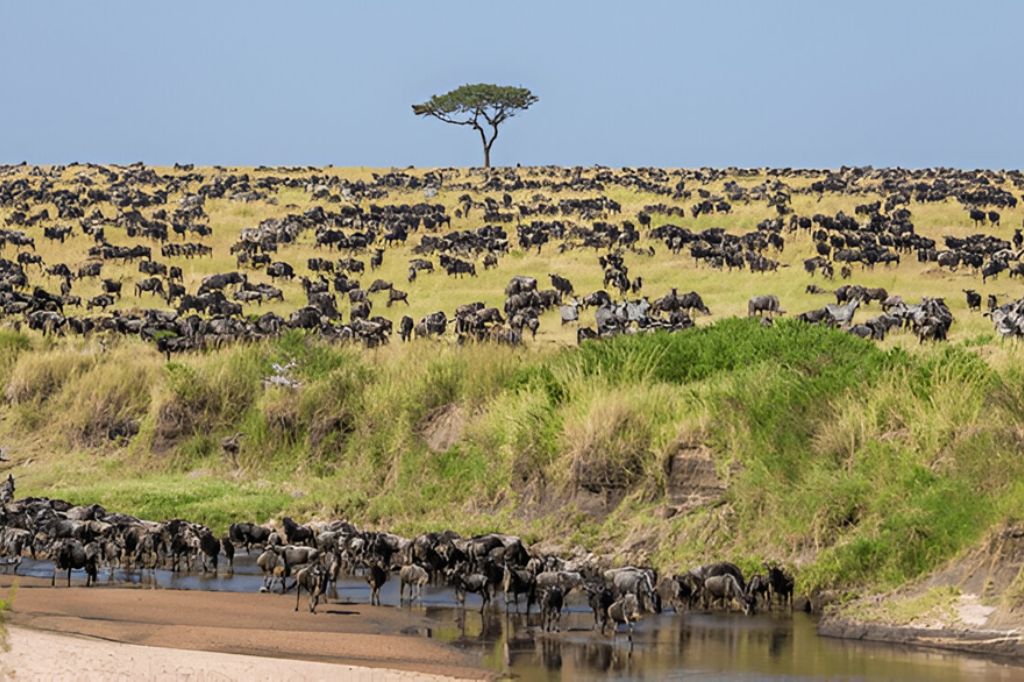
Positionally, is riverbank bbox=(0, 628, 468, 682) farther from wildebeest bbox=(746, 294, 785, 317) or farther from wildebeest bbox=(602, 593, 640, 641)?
wildebeest bbox=(746, 294, 785, 317)

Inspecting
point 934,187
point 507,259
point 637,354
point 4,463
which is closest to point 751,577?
point 637,354

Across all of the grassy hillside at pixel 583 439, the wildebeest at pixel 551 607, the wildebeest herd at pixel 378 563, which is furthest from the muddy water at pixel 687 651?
the grassy hillside at pixel 583 439

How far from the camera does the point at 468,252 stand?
5550 cm

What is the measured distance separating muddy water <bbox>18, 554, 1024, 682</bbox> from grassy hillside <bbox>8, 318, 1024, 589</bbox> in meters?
1.79

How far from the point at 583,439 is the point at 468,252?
32.4 m

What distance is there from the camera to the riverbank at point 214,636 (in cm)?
1514

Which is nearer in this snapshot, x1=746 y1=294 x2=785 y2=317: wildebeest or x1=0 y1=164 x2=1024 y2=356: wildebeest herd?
x1=0 y1=164 x2=1024 y2=356: wildebeest herd

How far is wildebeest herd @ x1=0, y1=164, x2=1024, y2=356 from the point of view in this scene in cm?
3991

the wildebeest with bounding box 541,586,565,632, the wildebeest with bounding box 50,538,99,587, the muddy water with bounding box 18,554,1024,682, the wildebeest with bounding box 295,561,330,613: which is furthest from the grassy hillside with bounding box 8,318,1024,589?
the wildebeest with bounding box 50,538,99,587

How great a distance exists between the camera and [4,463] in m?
30.7

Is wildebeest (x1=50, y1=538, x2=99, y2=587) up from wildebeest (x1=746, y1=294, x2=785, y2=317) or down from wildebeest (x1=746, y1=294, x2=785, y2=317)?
down

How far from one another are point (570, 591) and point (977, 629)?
5.46 metres

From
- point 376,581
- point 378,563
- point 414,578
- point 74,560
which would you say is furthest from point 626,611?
point 74,560

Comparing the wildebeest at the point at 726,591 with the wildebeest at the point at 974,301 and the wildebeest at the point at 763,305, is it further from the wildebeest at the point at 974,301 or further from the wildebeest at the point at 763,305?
the wildebeest at the point at 974,301
